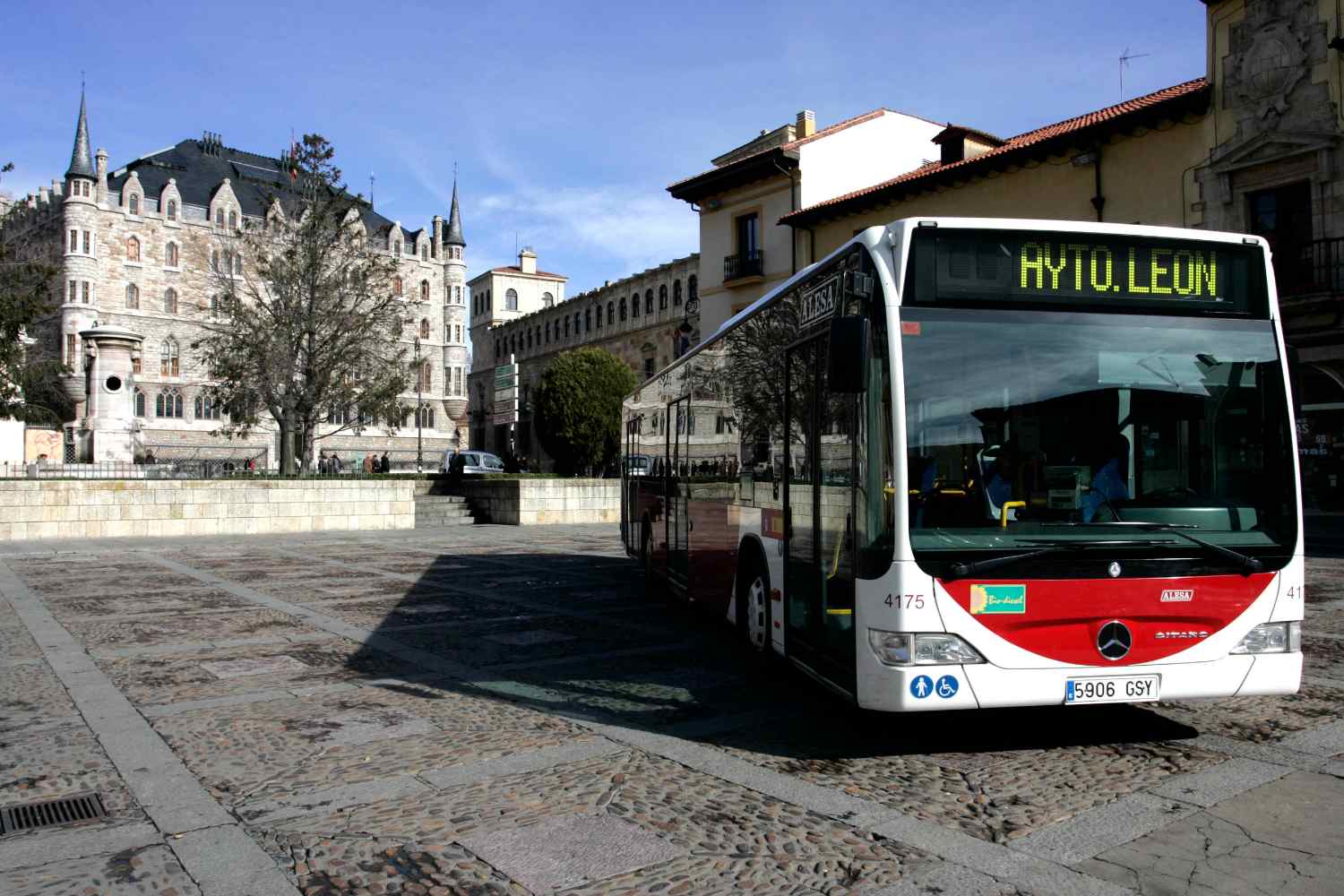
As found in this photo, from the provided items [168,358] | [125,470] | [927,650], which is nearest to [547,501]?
[125,470]

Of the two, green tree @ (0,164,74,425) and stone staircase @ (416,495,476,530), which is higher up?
green tree @ (0,164,74,425)

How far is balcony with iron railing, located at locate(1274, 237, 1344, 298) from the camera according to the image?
21.1 m

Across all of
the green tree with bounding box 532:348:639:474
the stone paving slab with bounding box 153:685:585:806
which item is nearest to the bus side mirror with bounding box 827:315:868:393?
the stone paving slab with bounding box 153:685:585:806

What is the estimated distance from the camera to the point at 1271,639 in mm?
5109

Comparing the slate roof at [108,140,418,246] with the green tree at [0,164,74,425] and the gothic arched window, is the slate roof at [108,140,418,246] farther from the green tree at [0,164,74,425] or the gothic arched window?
the green tree at [0,164,74,425]

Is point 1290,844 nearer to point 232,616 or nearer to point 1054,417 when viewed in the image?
point 1054,417

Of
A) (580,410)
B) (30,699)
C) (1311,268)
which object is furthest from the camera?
(580,410)

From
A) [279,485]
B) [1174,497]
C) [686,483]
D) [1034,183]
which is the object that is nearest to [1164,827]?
[1174,497]

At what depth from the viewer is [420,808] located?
451cm

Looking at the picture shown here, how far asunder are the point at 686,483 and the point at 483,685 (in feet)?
10.5

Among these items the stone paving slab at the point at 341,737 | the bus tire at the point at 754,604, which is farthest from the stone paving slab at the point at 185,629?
the bus tire at the point at 754,604

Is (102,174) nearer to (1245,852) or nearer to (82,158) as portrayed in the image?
(82,158)

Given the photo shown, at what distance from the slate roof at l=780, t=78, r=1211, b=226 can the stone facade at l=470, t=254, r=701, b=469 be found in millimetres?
11131

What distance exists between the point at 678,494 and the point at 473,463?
108 feet
